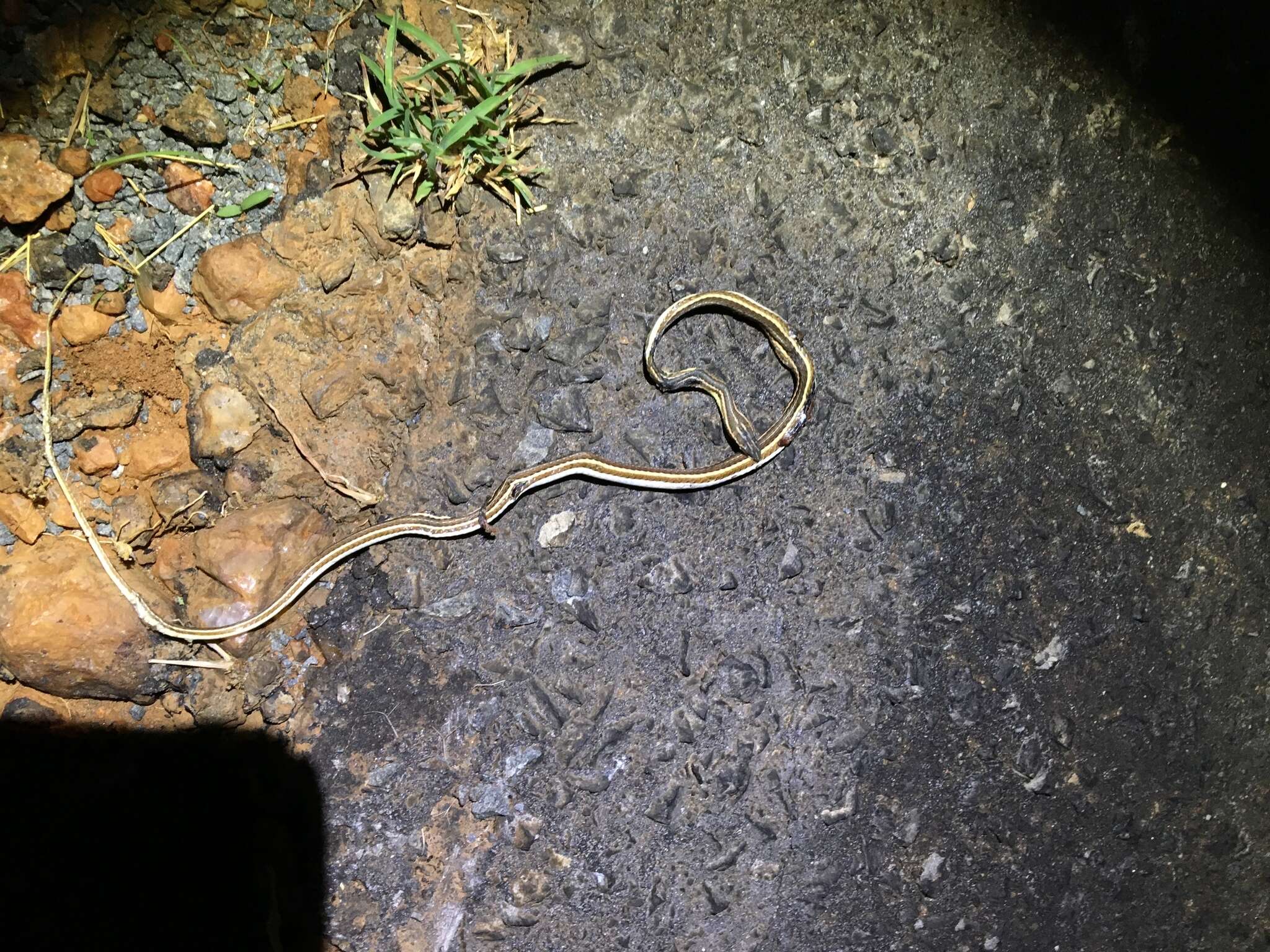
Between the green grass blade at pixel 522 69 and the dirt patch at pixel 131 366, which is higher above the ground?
the green grass blade at pixel 522 69

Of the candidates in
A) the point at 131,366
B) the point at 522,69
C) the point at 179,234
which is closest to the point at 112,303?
the point at 131,366

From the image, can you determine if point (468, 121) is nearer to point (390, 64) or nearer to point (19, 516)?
point (390, 64)

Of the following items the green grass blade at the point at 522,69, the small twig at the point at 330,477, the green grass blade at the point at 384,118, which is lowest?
the small twig at the point at 330,477

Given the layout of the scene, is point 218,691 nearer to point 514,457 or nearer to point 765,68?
point 514,457

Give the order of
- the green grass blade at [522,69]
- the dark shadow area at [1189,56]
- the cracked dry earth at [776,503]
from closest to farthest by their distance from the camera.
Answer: the green grass blade at [522,69]
the cracked dry earth at [776,503]
the dark shadow area at [1189,56]

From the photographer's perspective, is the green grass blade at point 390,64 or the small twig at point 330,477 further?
the small twig at point 330,477

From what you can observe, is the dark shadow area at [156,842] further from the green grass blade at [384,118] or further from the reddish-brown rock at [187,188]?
the green grass blade at [384,118]

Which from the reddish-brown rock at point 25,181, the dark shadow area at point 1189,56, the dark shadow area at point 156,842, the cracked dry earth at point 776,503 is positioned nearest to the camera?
the reddish-brown rock at point 25,181

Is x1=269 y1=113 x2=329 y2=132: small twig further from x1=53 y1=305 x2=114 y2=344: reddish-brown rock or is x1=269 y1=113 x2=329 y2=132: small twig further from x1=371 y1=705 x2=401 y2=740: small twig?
x1=371 y1=705 x2=401 y2=740: small twig

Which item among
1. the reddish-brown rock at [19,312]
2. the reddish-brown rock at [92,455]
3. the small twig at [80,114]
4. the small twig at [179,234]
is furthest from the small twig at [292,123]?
the reddish-brown rock at [92,455]
